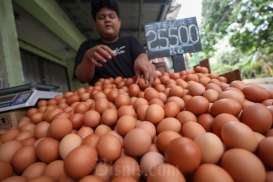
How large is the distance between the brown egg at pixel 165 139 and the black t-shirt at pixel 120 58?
3.61ft

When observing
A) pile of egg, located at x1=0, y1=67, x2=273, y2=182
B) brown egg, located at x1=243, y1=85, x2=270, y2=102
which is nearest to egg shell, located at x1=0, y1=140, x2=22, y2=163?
pile of egg, located at x1=0, y1=67, x2=273, y2=182

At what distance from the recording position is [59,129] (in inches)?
31.9

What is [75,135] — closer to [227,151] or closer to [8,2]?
[227,151]

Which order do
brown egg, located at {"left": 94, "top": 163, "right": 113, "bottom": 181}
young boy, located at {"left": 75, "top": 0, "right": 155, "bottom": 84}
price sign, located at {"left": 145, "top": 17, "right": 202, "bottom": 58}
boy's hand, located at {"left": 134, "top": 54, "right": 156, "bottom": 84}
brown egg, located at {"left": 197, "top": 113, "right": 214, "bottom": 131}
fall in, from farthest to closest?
price sign, located at {"left": 145, "top": 17, "right": 202, "bottom": 58}, young boy, located at {"left": 75, "top": 0, "right": 155, "bottom": 84}, boy's hand, located at {"left": 134, "top": 54, "right": 156, "bottom": 84}, brown egg, located at {"left": 197, "top": 113, "right": 214, "bottom": 131}, brown egg, located at {"left": 94, "top": 163, "right": 113, "bottom": 181}

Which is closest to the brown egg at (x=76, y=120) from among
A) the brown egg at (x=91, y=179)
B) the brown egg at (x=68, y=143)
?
the brown egg at (x=68, y=143)

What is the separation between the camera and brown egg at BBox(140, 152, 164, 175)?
2.03ft

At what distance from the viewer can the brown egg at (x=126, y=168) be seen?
605 mm

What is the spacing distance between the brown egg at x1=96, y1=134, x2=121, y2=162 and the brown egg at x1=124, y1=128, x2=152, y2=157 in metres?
0.03

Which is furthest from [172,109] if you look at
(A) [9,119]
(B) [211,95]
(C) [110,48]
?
(C) [110,48]

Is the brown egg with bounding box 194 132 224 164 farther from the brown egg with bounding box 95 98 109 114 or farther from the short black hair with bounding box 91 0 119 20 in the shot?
the short black hair with bounding box 91 0 119 20

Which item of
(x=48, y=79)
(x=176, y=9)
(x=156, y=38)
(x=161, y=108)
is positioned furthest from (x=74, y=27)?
(x=161, y=108)

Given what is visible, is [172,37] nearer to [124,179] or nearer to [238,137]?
[238,137]

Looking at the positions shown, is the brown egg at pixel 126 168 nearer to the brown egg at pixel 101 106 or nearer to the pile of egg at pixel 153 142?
the pile of egg at pixel 153 142

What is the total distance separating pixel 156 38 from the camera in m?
2.40
